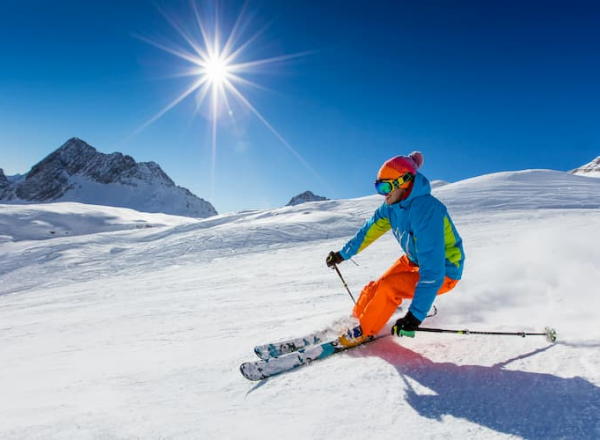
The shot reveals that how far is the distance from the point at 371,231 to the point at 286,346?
5.43 ft

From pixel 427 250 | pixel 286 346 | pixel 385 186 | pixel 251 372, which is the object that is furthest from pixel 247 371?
pixel 385 186

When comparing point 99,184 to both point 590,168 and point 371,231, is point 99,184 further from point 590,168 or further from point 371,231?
point 590,168

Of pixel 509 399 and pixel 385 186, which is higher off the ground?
pixel 385 186

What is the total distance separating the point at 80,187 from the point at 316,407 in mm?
167044

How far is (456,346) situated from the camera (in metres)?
3.01

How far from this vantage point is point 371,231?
406 cm

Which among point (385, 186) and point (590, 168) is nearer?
point (385, 186)

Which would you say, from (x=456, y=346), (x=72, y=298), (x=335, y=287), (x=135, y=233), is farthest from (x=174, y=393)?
(x=135, y=233)

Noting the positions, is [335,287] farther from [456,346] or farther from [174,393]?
[174,393]

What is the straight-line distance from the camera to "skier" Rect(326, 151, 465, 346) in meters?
2.78

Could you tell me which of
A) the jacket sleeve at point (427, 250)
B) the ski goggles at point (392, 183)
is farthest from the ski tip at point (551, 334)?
the ski goggles at point (392, 183)

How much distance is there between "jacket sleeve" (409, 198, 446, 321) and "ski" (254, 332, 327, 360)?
1136 mm

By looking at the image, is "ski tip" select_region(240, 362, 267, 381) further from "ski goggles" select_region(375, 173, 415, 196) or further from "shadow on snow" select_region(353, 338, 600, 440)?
"ski goggles" select_region(375, 173, 415, 196)

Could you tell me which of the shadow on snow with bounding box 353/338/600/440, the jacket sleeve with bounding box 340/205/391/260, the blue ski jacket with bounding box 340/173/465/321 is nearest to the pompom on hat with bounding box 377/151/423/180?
the blue ski jacket with bounding box 340/173/465/321
